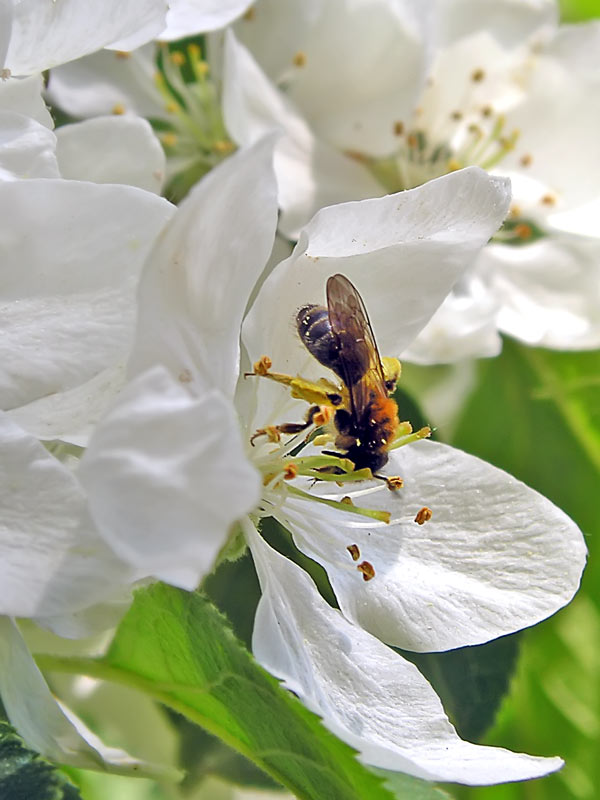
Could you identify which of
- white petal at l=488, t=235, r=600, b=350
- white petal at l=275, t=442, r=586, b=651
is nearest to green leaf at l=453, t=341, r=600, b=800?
white petal at l=488, t=235, r=600, b=350

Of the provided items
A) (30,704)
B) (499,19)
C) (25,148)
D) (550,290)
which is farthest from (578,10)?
(30,704)

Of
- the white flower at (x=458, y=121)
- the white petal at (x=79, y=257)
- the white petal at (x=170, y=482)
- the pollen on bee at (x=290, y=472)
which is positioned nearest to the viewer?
the white petal at (x=170, y=482)

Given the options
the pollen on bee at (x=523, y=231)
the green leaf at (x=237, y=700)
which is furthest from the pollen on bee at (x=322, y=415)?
the pollen on bee at (x=523, y=231)

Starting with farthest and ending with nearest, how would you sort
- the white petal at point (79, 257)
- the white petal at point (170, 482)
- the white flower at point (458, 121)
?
the white flower at point (458, 121) → the white petal at point (79, 257) → the white petal at point (170, 482)

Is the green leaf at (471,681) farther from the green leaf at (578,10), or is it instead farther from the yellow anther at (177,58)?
the green leaf at (578,10)

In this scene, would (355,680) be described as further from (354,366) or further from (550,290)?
(550,290)

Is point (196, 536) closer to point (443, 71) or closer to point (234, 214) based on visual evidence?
point (234, 214)
